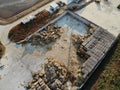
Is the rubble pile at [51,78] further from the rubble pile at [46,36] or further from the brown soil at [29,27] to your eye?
the brown soil at [29,27]

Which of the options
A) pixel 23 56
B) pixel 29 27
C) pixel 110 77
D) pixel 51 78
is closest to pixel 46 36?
pixel 29 27

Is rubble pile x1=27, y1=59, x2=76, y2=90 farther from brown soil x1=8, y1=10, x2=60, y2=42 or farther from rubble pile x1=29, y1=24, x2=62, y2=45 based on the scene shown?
brown soil x1=8, y1=10, x2=60, y2=42

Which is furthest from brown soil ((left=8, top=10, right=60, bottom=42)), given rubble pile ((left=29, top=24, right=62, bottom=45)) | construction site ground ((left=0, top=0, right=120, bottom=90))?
rubble pile ((left=29, top=24, right=62, bottom=45))

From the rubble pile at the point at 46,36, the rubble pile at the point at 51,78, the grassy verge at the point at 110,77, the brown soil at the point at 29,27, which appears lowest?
the grassy verge at the point at 110,77

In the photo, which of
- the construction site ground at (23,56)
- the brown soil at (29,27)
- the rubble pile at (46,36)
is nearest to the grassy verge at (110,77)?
the construction site ground at (23,56)

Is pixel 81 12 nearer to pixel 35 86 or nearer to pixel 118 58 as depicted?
pixel 118 58
